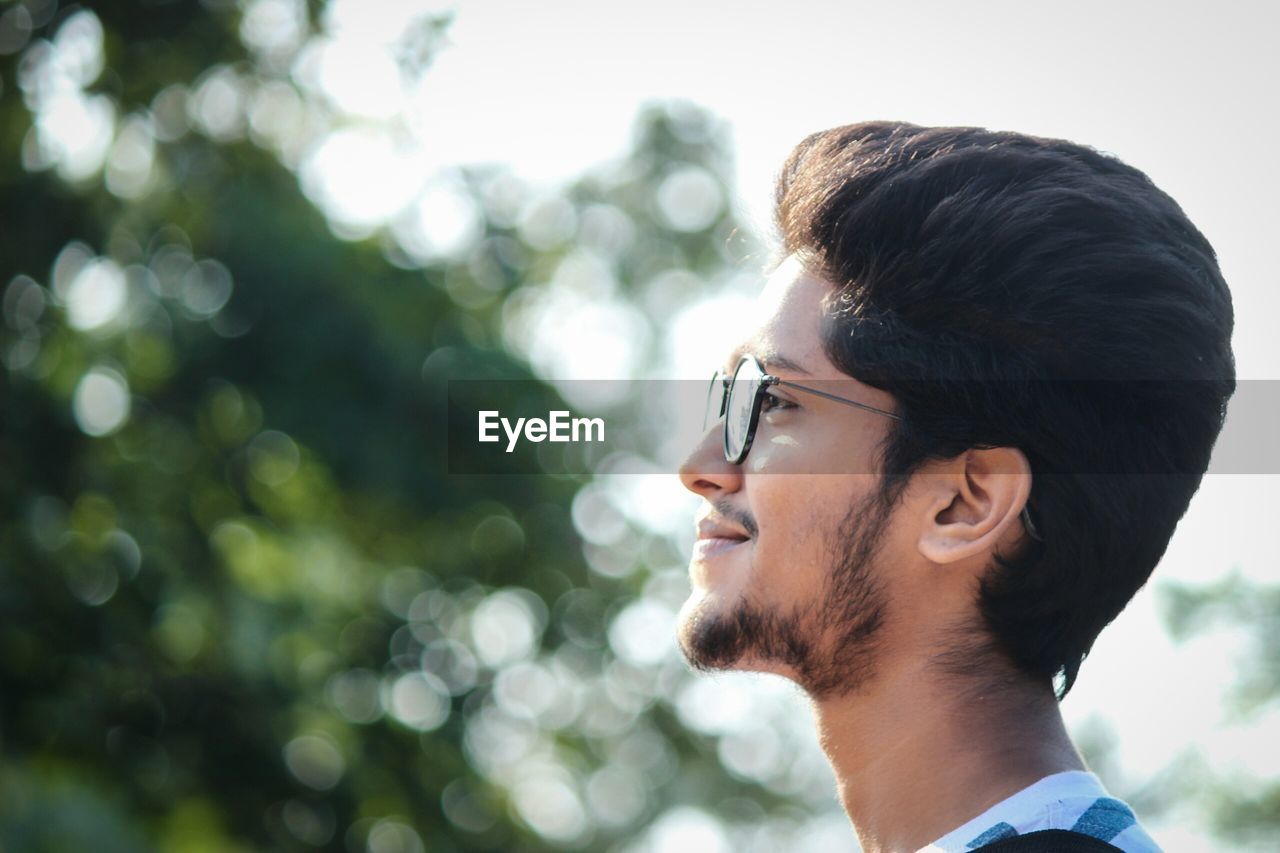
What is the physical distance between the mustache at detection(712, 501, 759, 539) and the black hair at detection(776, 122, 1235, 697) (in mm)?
253

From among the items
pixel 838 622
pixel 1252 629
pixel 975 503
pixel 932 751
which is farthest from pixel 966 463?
pixel 1252 629

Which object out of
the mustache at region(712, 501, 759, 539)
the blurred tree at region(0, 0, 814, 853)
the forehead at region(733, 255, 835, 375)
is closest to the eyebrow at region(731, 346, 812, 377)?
the forehead at region(733, 255, 835, 375)

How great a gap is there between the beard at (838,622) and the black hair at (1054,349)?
0.10m

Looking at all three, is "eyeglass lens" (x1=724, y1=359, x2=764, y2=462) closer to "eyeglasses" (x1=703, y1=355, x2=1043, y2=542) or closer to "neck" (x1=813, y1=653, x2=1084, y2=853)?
"eyeglasses" (x1=703, y1=355, x2=1043, y2=542)

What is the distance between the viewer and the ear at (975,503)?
2.31m

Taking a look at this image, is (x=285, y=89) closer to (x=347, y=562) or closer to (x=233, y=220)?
(x=233, y=220)

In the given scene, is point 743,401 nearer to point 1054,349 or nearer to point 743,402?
point 743,402

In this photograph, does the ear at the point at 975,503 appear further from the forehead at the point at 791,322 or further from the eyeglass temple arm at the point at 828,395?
the forehead at the point at 791,322

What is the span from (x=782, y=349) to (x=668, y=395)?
11.0m

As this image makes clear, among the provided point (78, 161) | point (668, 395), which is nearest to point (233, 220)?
point (78, 161)

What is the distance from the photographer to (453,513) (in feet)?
34.3

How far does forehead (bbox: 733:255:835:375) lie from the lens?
251 centimetres

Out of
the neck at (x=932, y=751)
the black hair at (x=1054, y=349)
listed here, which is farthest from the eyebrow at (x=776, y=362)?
the neck at (x=932, y=751)

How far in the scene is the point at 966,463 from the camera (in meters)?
2.36
